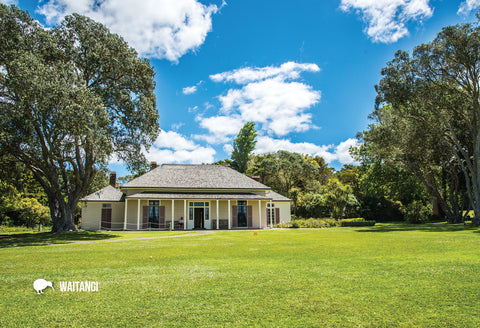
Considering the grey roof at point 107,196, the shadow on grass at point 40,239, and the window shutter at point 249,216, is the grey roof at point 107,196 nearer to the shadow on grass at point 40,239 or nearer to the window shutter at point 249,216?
the shadow on grass at point 40,239

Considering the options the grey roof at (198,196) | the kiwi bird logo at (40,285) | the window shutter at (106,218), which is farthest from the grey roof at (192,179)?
the kiwi bird logo at (40,285)

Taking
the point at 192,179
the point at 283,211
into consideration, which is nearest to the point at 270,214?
the point at 283,211

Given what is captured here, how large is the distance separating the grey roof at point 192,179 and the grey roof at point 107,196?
2158 mm

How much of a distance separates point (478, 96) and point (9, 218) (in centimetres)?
4088

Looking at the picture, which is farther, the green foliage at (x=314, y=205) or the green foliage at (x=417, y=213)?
the green foliage at (x=314, y=205)

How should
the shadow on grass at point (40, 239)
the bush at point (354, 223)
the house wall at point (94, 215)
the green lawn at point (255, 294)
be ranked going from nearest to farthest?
1. the green lawn at point (255, 294)
2. the shadow on grass at point (40, 239)
3. the house wall at point (94, 215)
4. the bush at point (354, 223)

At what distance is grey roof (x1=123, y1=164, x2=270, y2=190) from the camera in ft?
95.0

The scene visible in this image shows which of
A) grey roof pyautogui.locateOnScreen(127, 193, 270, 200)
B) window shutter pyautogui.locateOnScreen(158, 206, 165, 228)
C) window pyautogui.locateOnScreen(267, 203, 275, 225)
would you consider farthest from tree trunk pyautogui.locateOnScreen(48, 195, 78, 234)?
window pyautogui.locateOnScreen(267, 203, 275, 225)

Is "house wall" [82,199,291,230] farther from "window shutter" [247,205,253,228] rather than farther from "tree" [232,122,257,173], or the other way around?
"tree" [232,122,257,173]

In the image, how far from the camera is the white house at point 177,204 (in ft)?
90.9

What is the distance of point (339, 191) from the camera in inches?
1248

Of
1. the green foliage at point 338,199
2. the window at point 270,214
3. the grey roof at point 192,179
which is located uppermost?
the grey roof at point 192,179

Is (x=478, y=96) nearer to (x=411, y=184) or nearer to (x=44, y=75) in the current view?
(x=411, y=184)

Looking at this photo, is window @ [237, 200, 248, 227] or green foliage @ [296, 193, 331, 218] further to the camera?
green foliage @ [296, 193, 331, 218]
